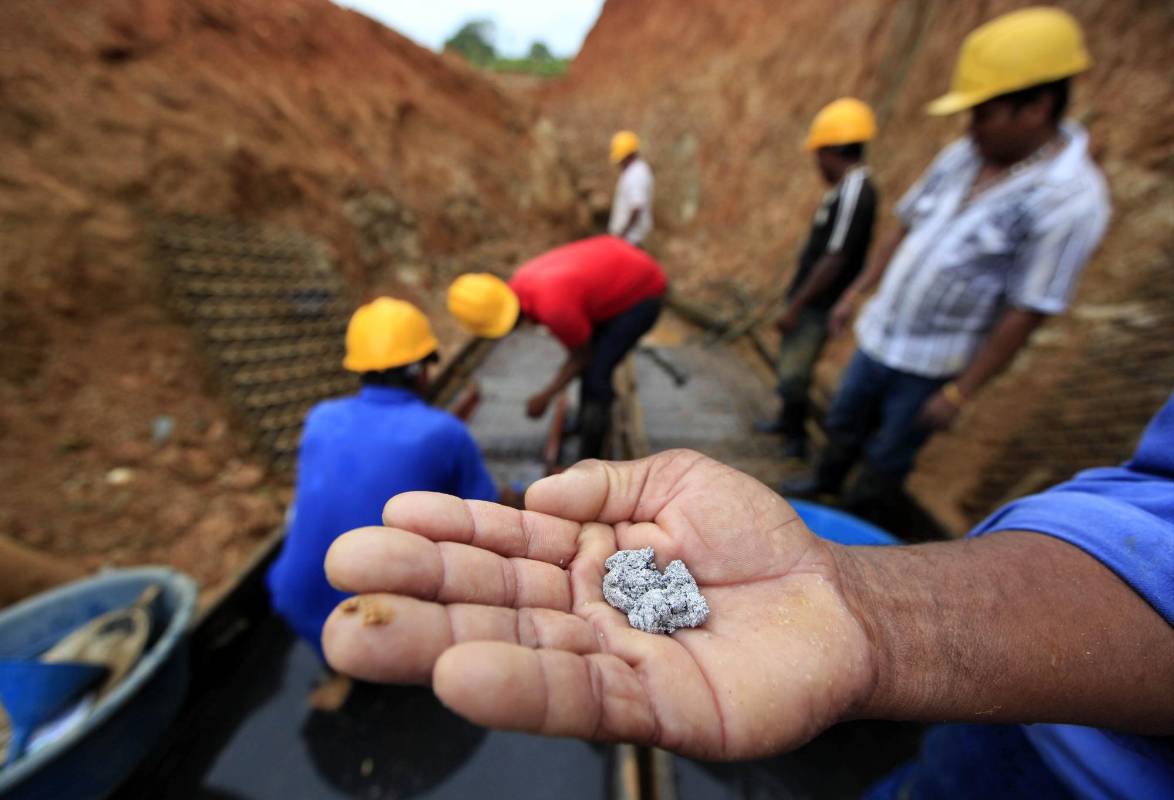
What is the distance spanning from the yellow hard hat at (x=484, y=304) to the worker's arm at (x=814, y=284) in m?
2.17

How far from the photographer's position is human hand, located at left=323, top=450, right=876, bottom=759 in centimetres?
80

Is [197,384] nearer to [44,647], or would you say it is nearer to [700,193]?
[44,647]

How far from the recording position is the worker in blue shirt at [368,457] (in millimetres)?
1592

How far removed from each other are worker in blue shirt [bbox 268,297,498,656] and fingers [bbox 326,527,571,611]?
1.56 feet


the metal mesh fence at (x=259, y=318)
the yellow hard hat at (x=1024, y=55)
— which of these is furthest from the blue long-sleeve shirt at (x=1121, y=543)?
the metal mesh fence at (x=259, y=318)

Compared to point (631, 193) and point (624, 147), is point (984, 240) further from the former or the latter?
point (624, 147)

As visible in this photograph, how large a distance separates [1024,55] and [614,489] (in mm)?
2502

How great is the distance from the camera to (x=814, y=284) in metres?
3.43

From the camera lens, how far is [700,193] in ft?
46.3

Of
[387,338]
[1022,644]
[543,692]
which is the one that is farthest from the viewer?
[387,338]

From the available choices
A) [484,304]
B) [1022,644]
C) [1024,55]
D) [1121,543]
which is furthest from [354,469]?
[1024,55]

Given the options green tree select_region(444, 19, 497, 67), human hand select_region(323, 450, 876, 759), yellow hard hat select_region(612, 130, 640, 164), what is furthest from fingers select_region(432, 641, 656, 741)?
green tree select_region(444, 19, 497, 67)

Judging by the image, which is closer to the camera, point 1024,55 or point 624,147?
point 1024,55

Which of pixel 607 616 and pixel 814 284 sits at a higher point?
pixel 814 284
